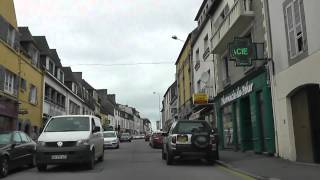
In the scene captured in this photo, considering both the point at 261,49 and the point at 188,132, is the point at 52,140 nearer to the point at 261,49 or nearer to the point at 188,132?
the point at 188,132

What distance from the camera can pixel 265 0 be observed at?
61.5 feet

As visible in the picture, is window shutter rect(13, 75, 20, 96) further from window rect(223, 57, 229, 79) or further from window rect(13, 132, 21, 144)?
window rect(13, 132, 21, 144)

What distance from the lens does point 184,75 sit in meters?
46.5

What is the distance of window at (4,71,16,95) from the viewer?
90.1ft

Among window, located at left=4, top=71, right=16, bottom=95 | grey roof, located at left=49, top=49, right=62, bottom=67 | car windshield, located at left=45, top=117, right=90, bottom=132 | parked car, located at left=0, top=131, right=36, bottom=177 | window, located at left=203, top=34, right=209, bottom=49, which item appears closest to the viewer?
parked car, located at left=0, top=131, right=36, bottom=177

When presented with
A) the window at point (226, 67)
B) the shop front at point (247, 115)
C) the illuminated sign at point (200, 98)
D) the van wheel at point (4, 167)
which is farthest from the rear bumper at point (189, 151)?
the illuminated sign at point (200, 98)

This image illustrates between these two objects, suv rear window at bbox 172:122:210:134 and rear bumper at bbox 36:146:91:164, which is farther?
suv rear window at bbox 172:122:210:134

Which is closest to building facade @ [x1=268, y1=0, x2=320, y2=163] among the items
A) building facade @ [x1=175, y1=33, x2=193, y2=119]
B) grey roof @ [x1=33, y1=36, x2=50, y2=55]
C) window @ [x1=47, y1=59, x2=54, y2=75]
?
building facade @ [x1=175, y1=33, x2=193, y2=119]

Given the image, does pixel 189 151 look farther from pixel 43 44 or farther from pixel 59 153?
pixel 43 44

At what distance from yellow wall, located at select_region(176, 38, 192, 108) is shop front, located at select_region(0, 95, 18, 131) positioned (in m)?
17.8

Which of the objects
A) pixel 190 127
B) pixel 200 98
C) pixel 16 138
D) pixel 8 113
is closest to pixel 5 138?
pixel 16 138

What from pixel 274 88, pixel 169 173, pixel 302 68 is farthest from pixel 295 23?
pixel 169 173

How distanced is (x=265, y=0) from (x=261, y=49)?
205cm

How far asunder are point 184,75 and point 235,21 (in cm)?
2539
